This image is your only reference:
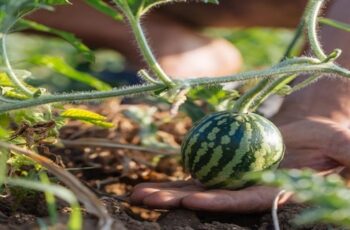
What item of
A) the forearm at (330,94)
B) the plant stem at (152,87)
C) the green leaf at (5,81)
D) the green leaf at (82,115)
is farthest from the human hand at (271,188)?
the green leaf at (5,81)

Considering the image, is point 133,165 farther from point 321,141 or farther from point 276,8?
point 276,8

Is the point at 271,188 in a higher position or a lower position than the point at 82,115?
lower

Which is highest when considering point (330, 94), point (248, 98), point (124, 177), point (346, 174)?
point (248, 98)

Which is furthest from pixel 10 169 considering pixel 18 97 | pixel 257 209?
pixel 257 209

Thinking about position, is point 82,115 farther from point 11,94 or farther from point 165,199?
point 165,199

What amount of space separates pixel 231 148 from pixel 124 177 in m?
0.87

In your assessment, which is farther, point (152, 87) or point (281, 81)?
point (281, 81)

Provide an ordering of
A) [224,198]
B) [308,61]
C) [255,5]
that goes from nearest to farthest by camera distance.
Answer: [308,61], [224,198], [255,5]

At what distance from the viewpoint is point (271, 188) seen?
2.56m

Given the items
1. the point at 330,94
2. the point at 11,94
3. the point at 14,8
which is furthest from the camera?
the point at 330,94

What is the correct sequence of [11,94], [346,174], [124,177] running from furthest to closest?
[124,177], [346,174], [11,94]

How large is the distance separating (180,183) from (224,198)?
1.14 ft

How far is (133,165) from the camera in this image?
325cm

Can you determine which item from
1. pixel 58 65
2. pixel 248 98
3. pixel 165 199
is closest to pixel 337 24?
pixel 248 98
